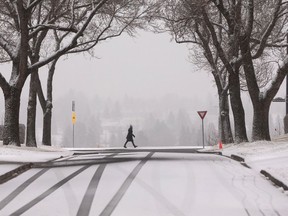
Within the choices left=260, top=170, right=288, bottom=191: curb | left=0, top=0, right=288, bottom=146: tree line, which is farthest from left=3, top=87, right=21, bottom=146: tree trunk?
left=260, top=170, right=288, bottom=191: curb

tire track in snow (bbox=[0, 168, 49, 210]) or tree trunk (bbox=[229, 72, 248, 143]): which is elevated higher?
tree trunk (bbox=[229, 72, 248, 143])

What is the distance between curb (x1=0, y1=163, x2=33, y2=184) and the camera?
407 inches

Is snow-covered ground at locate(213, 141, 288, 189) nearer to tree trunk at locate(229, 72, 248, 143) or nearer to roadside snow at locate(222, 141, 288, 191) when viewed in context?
roadside snow at locate(222, 141, 288, 191)

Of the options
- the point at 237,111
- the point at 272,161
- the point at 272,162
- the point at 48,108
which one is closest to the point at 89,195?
the point at 272,162

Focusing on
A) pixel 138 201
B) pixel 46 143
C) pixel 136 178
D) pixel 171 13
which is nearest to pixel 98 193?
pixel 138 201

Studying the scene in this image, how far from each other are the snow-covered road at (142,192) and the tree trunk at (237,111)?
10807 mm

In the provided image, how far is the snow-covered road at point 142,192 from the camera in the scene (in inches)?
278

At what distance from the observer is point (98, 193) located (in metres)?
8.41

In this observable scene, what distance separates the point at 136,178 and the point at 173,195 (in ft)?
6.69

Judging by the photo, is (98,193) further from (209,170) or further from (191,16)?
(191,16)

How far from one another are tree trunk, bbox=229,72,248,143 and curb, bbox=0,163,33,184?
12.2m

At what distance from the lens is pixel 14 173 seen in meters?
11.4

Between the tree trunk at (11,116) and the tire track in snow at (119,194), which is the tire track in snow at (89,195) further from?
the tree trunk at (11,116)

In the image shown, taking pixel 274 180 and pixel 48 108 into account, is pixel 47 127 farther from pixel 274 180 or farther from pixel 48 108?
pixel 274 180
